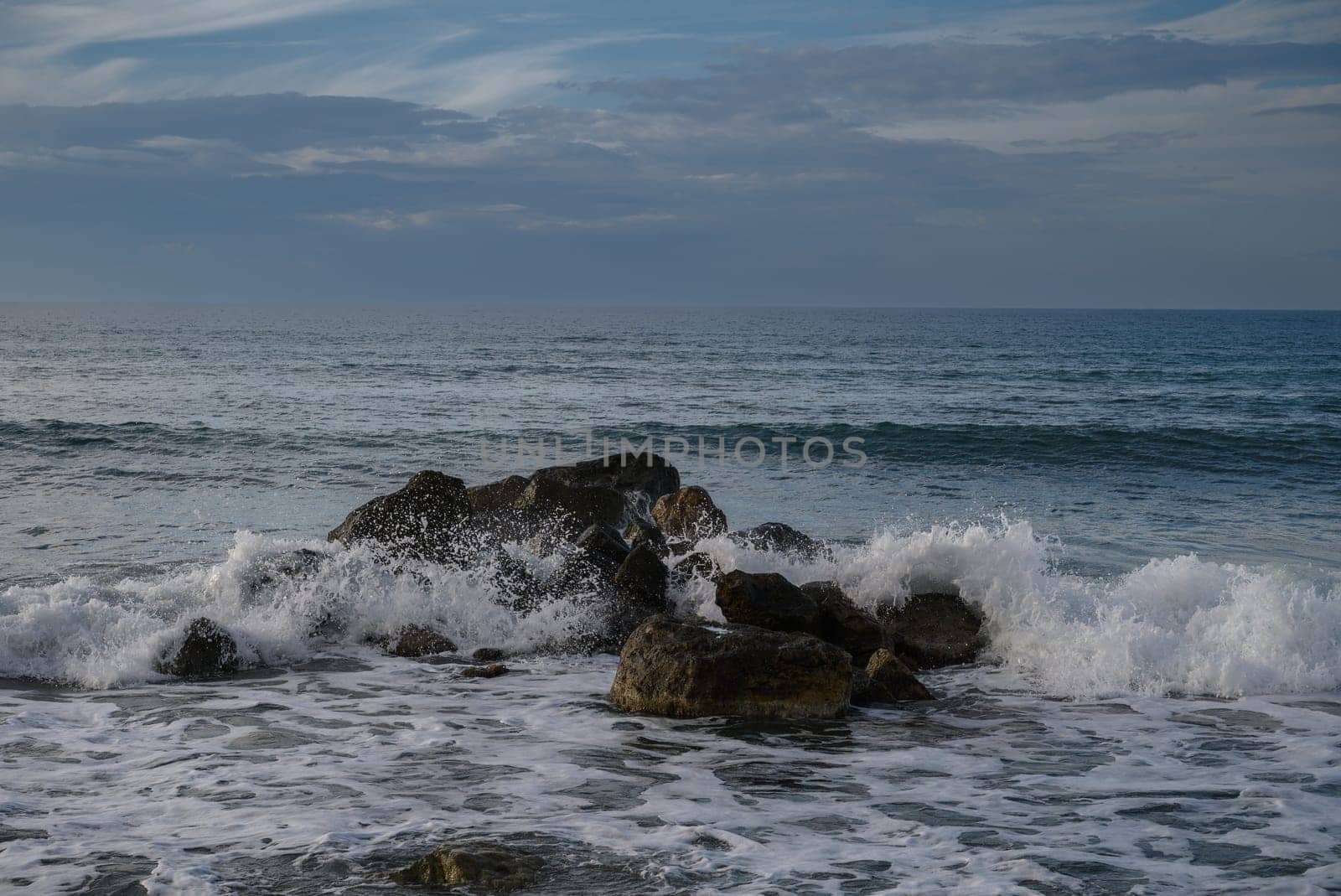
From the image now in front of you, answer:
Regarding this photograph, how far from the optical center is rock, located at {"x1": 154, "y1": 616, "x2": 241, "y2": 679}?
8.82 metres

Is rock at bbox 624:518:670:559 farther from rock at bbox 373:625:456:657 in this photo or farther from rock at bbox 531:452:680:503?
rock at bbox 373:625:456:657

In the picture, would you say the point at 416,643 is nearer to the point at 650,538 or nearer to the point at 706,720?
the point at 650,538

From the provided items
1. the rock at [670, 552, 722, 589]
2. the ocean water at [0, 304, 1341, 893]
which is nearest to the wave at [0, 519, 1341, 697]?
the ocean water at [0, 304, 1341, 893]

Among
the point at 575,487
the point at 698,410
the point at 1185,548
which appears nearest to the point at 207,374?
the point at 698,410

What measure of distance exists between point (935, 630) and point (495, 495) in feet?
18.3

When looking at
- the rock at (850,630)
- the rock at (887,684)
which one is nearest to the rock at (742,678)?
the rock at (887,684)

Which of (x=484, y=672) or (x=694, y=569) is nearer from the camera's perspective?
(x=484, y=672)

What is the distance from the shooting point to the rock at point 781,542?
11867mm

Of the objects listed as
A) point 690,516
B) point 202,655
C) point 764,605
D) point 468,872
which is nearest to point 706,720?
point 764,605

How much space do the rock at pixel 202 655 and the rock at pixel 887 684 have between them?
5.16 meters

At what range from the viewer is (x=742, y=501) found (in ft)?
59.0

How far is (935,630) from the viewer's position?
398 inches

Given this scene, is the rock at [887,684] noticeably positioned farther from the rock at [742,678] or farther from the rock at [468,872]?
the rock at [468,872]

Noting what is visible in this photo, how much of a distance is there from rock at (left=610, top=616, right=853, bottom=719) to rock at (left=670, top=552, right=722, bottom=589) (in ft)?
10.0
